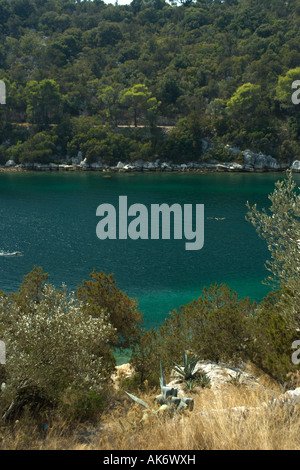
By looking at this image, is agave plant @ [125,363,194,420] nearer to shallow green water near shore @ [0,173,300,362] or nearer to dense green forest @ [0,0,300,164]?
shallow green water near shore @ [0,173,300,362]

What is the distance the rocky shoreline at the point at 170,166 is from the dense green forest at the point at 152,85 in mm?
1586

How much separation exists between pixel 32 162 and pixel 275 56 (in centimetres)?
6576

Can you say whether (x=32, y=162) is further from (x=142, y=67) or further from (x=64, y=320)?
(x=64, y=320)

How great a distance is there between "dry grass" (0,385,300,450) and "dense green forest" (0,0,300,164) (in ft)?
263

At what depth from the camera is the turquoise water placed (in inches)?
979

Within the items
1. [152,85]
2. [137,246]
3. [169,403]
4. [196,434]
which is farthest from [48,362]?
[152,85]

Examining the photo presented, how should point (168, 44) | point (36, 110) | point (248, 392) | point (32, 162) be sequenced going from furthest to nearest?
point (168, 44) → point (36, 110) → point (32, 162) → point (248, 392)

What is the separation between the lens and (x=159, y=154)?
86.2 m

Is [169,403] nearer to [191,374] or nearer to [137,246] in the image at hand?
[191,374]

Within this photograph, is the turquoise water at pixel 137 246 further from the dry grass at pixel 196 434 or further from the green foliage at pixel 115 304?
the dry grass at pixel 196 434

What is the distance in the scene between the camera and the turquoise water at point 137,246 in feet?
81.6

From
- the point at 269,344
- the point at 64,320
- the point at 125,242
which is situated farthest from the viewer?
the point at 125,242

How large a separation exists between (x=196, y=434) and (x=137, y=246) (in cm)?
2792

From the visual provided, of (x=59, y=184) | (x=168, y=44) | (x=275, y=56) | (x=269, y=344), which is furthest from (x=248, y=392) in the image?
(x=168, y=44)
